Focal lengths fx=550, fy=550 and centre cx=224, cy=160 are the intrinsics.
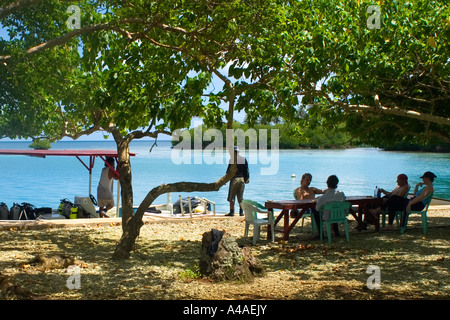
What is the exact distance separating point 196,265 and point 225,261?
0.70m

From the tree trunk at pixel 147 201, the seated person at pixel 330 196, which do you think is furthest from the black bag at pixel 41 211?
the seated person at pixel 330 196

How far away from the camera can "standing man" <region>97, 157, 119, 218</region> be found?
540 inches

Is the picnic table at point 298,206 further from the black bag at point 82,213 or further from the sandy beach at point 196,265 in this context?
the black bag at point 82,213

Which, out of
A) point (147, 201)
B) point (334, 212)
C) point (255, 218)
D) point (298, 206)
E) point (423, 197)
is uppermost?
point (147, 201)

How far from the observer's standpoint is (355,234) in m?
10.8

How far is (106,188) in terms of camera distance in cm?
1395

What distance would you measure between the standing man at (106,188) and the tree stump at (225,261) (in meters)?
6.84

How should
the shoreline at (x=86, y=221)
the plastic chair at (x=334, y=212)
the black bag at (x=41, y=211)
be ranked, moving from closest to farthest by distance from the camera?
1. the plastic chair at (x=334, y=212)
2. the shoreline at (x=86, y=221)
3. the black bag at (x=41, y=211)

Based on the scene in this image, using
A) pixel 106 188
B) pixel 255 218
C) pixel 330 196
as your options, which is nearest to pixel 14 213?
pixel 106 188

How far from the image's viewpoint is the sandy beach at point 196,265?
6.38 metres

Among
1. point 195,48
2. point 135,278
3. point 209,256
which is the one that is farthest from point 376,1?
point 135,278

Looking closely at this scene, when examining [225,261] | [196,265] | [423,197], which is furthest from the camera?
[423,197]

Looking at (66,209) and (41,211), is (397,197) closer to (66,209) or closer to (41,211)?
(66,209)

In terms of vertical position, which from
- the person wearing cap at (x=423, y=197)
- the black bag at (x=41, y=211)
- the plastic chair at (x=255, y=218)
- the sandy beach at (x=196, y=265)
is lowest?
the sandy beach at (x=196, y=265)
